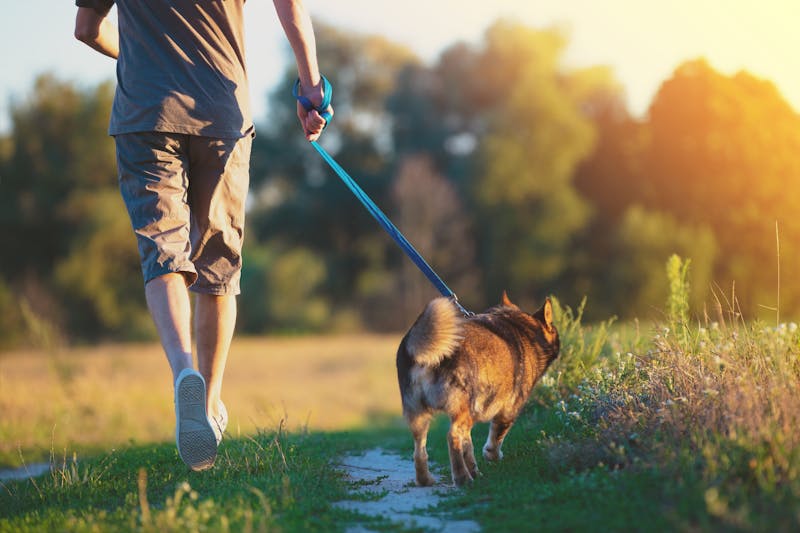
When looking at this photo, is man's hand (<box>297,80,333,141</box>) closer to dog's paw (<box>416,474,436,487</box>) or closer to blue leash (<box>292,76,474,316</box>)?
blue leash (<box>292,76,474,316</box>)

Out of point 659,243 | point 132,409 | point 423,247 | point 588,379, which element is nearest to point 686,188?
point 659,243

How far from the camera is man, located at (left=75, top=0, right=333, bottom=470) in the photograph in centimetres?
347

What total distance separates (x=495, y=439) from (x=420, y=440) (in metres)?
0.72

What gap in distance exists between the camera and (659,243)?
20703 mm

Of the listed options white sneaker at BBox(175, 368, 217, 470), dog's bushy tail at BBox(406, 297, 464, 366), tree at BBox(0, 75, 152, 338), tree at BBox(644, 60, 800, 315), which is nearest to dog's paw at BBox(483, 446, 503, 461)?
dog's bushy tail at BBox(406, 297, 464, 366)

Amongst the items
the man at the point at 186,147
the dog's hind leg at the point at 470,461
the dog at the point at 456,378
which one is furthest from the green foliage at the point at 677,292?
the man at the point at 186,147

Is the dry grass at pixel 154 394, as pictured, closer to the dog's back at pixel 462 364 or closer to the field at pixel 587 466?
the field at pixel 587 466

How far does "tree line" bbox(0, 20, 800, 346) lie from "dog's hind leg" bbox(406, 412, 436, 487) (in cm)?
1624

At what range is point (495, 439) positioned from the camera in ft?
13.7

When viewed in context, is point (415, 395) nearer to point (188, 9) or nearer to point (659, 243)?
point (188, 9)

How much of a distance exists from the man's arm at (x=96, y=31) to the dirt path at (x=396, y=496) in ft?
8.54

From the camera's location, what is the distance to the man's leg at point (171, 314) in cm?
343

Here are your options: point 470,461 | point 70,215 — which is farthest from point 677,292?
point 70,215

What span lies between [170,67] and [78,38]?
0.85 m
